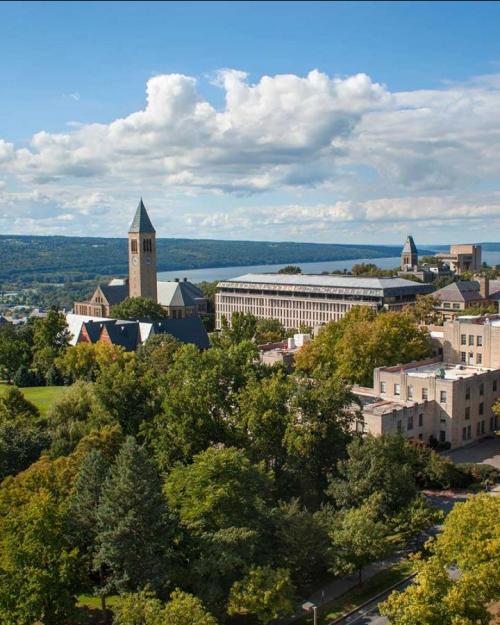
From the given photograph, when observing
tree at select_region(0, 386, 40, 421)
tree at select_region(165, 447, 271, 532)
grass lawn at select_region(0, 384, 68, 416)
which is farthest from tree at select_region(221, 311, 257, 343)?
tree at select_region(165, 447, 271, 532)

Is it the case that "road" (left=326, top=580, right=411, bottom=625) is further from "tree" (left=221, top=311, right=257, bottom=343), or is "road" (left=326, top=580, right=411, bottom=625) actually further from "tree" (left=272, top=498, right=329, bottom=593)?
"tree" (left=221, top=311, right=257, bottom=343)

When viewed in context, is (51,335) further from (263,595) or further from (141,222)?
(263,595)

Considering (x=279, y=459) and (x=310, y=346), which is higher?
(x=310, y=346)

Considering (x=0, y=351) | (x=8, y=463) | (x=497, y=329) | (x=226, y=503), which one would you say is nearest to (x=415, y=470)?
(x=226, y=503)

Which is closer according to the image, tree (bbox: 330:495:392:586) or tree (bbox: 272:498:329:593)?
tree (bbox: 272:498:329:593)

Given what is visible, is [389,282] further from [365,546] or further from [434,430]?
[365,546]

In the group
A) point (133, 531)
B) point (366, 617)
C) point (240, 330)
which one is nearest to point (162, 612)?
point (133, 531)
